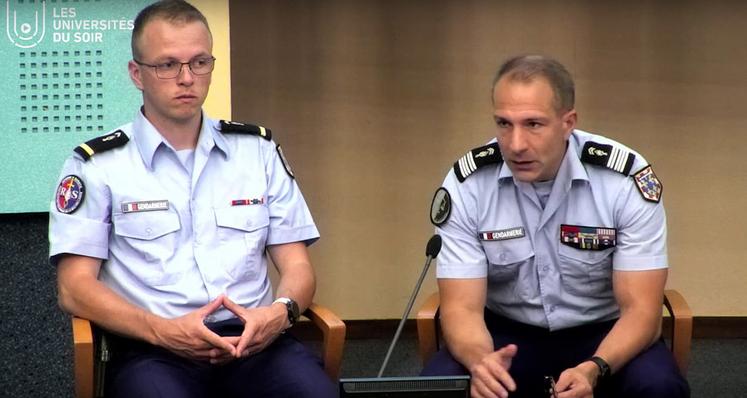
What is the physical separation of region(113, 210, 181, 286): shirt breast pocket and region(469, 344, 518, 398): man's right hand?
79 centimetres

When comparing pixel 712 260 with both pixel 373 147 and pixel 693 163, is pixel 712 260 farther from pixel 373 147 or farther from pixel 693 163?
pixel 373 147

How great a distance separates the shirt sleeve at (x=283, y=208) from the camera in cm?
309

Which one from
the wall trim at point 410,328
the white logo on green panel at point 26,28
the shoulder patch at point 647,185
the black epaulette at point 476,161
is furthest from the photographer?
the wall trim at point 410,328

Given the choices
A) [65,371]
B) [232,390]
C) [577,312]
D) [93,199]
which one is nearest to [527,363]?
[577,312]

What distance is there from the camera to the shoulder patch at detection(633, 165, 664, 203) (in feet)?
9.70

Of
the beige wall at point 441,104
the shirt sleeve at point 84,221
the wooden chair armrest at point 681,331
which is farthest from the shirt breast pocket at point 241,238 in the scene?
the beige wall at point 441,104

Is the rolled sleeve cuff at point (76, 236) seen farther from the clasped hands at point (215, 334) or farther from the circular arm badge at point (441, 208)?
the circular arm badge at point (441, 208)

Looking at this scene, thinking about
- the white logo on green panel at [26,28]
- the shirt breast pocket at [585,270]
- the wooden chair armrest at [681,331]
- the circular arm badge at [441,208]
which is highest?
the white logo on green panel at [26,28]

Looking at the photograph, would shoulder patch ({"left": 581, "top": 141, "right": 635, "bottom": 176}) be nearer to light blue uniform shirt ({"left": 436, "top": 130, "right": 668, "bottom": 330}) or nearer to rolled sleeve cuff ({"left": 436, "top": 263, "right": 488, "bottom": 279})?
light blue uniform shirt ({"left": 436, "top": 130, "right": 668, "bottom": 330})

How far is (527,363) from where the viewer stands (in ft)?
9.81

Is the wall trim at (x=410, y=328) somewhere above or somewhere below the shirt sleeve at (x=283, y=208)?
below

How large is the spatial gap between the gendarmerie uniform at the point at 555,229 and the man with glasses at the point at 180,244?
1.36 feet

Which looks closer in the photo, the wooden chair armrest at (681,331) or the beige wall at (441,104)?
the wooden chair armrest at (681,331)

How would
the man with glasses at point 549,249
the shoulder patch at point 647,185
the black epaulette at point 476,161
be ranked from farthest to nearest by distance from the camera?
the black epaulette at point 476,161 < the shoulder patch at point 647,185 < the man with glasses at point 549,249
